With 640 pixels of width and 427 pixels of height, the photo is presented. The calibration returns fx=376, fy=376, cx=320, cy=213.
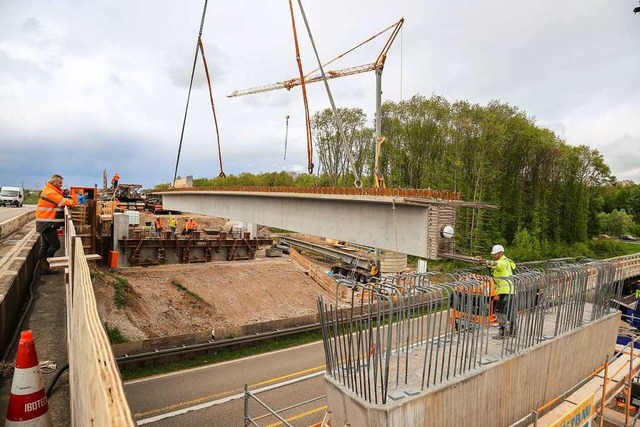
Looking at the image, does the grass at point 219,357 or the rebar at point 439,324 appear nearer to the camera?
the rebar at point 439,324

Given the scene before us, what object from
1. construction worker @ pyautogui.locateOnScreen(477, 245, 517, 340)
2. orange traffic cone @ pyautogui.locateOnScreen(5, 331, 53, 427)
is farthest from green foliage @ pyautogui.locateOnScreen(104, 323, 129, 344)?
construction worker @ pyautogui.locateOnScreen(477, 245, 517, 340)

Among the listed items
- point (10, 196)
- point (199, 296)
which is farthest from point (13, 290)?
point (10, 196)

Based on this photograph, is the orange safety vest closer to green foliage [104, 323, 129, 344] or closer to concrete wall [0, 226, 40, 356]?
Answer: concrete wall [0, 226, 40, 356]

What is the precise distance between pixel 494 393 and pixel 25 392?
6378 millimetres

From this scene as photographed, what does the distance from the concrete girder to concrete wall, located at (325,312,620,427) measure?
11.3 feet

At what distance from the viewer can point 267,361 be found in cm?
1445

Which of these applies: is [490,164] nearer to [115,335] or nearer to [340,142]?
[340,142]

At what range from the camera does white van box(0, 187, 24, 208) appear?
37.6 meters

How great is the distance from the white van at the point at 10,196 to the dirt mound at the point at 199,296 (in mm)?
24484

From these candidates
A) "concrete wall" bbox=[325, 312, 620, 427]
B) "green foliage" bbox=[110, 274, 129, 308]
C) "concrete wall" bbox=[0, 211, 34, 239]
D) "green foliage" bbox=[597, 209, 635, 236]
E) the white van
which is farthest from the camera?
"green foliage" bbox=[597, 209, 635, 236]

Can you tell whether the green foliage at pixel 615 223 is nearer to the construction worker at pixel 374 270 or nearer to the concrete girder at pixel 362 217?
the construction worker at pixel 374 270

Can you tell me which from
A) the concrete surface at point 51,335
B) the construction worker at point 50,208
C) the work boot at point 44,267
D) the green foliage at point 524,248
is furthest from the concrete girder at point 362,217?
the green foliage at point 524,248

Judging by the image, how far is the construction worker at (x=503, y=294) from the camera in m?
6.72

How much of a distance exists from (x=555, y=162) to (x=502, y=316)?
152 ft
